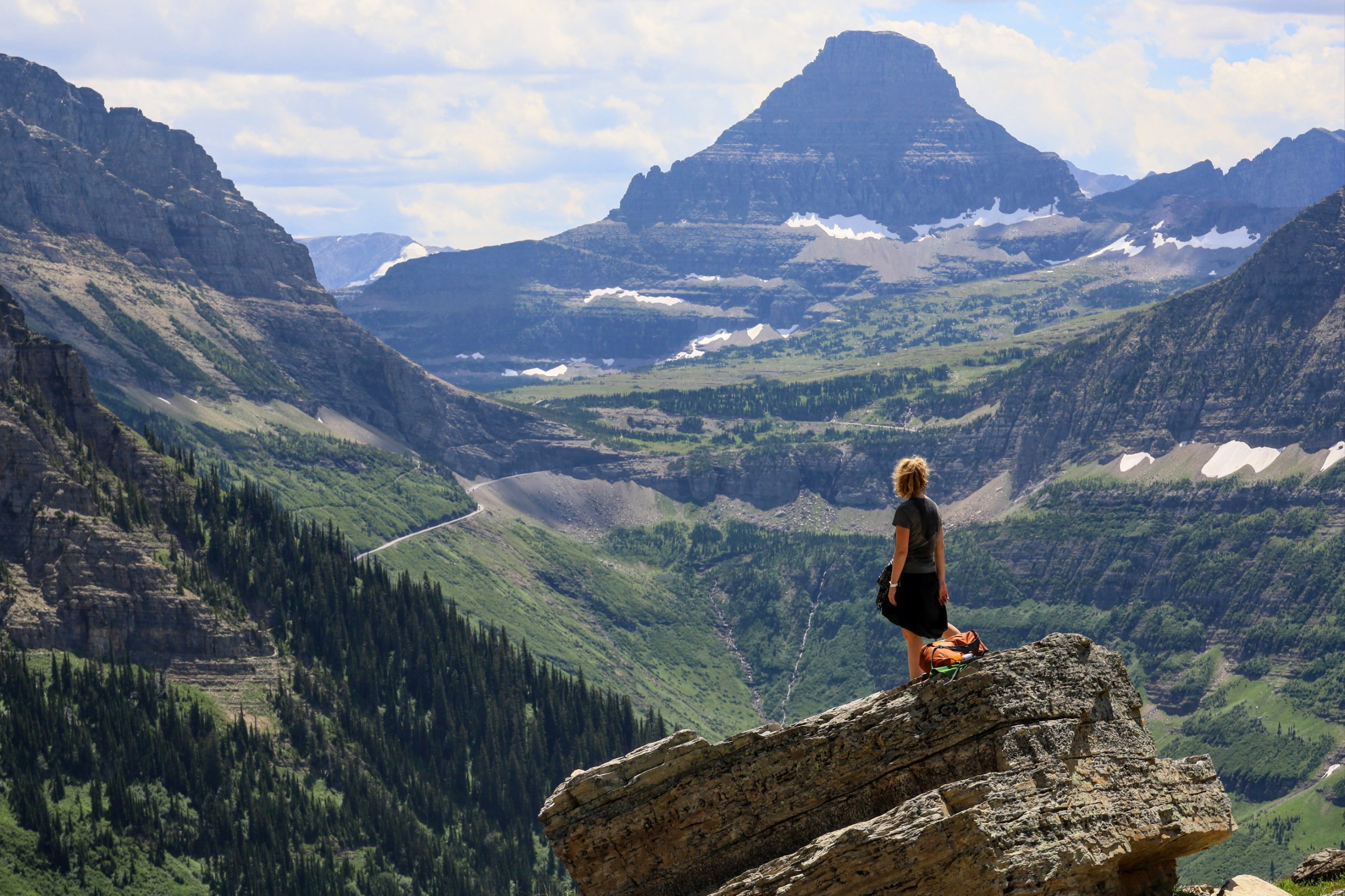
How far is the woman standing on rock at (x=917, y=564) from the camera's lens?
127ft

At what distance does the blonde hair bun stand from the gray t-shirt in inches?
8.8

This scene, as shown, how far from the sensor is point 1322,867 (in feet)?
156

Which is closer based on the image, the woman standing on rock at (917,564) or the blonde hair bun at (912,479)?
the blonde hair bun at (912,479)

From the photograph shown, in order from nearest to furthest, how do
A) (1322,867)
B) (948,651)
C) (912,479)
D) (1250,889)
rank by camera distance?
(912,479), (1250,889), (948,651), (1322,867)

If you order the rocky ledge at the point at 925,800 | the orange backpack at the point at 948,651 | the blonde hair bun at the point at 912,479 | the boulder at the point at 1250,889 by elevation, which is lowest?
the boulder at the point at 1250,889

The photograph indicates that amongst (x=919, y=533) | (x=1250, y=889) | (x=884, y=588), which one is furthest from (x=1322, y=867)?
(x=919, y=533)

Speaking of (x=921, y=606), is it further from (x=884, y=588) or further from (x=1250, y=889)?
(x=1250, y=889)

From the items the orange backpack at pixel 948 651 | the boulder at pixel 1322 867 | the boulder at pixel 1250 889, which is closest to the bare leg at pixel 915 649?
the orange backpack at pixel 948 651

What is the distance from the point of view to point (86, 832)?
182875 mm

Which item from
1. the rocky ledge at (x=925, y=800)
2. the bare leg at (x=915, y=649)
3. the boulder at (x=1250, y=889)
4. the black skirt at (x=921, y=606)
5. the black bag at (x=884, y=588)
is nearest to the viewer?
the rocky ledge at (x=925, y=800)

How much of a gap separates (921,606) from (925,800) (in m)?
5.11

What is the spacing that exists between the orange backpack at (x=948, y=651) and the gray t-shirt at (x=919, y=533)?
7.34 feet

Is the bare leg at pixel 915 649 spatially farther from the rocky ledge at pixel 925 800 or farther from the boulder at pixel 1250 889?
the boulder at pixel 1250 889

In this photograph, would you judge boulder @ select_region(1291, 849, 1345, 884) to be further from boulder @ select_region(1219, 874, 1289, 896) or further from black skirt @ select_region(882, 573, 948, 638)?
black skirt @ select_region(882, 573, 948, 638)
